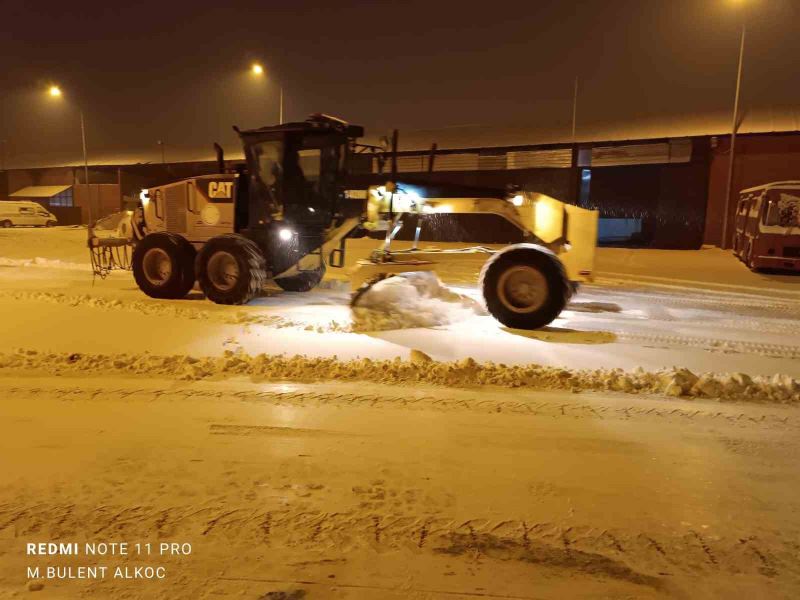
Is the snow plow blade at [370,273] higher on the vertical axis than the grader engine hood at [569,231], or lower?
lower

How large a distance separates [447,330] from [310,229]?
3.59 meters

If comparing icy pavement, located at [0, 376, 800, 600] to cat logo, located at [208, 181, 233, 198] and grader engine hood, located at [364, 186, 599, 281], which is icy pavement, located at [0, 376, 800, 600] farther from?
cat logo, located at [208, 181, 233, 198]

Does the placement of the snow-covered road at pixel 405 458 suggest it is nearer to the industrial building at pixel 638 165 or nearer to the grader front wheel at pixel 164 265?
the grader front wheel at pixel 164 265

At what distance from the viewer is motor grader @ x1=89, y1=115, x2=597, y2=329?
903 cm

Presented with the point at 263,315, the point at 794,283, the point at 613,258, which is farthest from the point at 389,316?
the point at 613,258

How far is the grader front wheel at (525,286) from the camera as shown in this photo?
28.9ft

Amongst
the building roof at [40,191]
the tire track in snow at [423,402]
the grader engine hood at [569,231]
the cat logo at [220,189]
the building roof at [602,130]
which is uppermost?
the building roof at [602,130]

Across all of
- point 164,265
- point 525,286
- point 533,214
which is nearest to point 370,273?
point 525,286

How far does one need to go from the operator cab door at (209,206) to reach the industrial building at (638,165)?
13530 mm

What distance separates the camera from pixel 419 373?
21.4ft

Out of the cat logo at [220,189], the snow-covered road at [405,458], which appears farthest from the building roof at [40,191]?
the snow-covered road at [405,458]

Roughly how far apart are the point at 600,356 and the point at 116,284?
10.6 m

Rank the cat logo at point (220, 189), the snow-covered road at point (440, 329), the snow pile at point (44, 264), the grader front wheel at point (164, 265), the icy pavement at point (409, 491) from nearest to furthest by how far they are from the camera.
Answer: the icy pavement at point (409, 491) → the snow-covered road at point (440, 329) → the cat logo at point (220, 189) → the grader front wheel at point (164, 265) → the snow pile at point (44, 264)

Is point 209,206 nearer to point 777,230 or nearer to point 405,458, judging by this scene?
point 405,458
